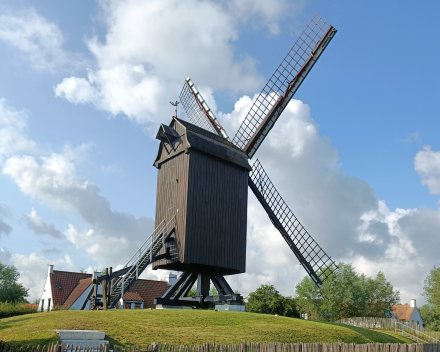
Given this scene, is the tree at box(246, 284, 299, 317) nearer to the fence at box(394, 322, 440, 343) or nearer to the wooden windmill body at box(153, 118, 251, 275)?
the wooden windmill body at box(153, 118, 251, 275)

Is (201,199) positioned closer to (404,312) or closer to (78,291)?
(78,291)

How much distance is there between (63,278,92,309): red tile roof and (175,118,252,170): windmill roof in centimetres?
2038

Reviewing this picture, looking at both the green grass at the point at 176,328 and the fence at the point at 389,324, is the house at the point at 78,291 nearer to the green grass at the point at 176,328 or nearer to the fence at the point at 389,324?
the fence at the point at 389,324

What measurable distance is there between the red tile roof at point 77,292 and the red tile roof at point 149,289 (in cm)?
365

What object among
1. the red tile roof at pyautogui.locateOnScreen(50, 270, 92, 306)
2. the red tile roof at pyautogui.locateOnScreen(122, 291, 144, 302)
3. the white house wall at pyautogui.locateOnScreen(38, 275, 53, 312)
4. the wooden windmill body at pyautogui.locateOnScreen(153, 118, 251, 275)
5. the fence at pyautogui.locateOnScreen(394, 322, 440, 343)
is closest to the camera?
the wooden windmill body at pyautogui.locateOnScreen(153, 118, 251, 275)

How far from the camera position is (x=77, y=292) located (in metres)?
38.9

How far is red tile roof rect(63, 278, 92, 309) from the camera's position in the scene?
3769cm

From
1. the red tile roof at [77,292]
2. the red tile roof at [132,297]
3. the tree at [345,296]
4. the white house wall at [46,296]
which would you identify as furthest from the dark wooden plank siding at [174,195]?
the tree at [345,296]

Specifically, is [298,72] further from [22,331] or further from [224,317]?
[22,331]

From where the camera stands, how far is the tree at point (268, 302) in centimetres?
2705

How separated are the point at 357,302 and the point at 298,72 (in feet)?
88.3

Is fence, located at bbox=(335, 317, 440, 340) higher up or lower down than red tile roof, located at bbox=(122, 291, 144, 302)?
lower down

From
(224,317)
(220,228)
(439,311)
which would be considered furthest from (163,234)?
(439,311)

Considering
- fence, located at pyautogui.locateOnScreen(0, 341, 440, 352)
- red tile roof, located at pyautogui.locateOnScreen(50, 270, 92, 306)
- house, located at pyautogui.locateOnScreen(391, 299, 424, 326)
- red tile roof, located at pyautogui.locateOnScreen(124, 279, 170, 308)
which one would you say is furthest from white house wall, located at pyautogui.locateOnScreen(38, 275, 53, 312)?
house, located at pyautogui.locateOnScreen(391, 299, 424, 326)
